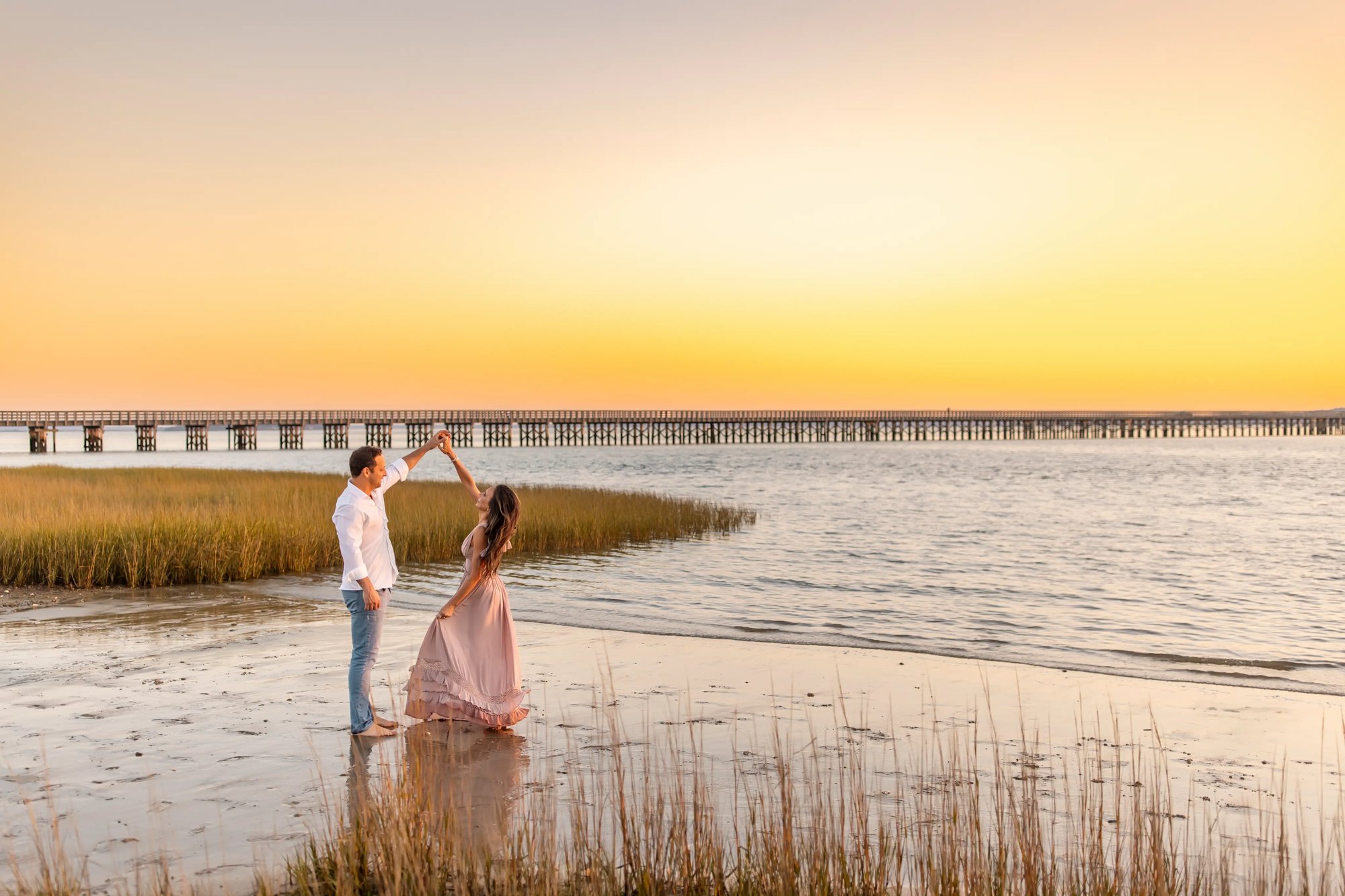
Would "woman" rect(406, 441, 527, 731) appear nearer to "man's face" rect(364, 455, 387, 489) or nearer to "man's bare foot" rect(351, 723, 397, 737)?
"man's bare foot" rect(351, 723, 397, 737)

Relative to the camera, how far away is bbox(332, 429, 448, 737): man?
6.27m

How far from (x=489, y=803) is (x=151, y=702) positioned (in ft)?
12.1

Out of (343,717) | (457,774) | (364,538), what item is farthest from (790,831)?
(343,717)

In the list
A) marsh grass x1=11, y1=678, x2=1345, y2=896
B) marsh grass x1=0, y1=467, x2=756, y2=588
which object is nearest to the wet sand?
marsh grass x1=11, y1=678, x2=1345, y2=896

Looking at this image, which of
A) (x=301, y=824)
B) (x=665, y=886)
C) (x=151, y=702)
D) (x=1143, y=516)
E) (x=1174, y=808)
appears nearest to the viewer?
(x=665, y=886)

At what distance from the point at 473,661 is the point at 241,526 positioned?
464 inches

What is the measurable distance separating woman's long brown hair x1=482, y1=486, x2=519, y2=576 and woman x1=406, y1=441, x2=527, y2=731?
6 centimetres

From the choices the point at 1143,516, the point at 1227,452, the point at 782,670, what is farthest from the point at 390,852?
the point at 1227,452

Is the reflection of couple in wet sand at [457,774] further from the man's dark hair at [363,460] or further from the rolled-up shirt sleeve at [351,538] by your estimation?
the man's dark hair at [363,460]

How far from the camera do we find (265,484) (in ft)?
89.9

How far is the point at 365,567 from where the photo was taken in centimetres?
641

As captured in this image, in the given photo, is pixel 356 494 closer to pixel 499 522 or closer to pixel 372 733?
pixel 499 522

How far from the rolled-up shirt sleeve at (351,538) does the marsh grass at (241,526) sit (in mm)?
9651

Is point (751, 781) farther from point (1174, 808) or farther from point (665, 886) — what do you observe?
point (1174, 808)
